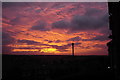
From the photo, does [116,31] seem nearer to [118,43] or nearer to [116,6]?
[118,43]

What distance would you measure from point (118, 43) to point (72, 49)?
12.4 meters

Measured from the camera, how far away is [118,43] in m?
8.24
